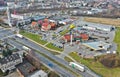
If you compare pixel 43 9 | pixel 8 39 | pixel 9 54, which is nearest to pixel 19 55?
pixel 9 54

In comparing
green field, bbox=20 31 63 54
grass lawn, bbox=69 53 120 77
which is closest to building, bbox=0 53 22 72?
green field, bbox=20 31 63 54

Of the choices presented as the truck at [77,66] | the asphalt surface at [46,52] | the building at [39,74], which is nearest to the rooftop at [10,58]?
the building at [39,74]

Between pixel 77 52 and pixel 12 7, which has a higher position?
pixel 12 7

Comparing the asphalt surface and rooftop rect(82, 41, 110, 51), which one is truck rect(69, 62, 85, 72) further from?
rooftop rect(82, 41, 110, 51)

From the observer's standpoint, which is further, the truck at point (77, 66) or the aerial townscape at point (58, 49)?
the truck at point (77, 66)

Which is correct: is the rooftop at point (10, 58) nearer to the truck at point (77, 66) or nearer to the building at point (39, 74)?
the building at point (39, 74)

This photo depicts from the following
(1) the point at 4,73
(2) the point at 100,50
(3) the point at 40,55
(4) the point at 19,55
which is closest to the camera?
(1) the point at 4,73

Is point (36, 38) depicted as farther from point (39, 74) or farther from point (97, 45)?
point (39, 74)

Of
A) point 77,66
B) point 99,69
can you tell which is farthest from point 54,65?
point 99,69

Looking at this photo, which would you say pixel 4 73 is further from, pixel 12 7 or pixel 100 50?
pixel 12 7
